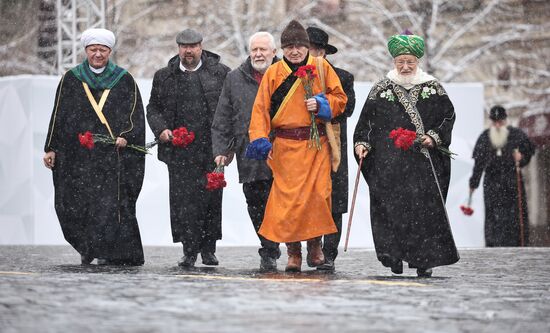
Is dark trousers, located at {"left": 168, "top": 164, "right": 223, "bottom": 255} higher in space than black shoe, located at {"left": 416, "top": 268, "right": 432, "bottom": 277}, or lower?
higher

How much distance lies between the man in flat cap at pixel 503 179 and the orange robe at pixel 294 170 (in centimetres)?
928

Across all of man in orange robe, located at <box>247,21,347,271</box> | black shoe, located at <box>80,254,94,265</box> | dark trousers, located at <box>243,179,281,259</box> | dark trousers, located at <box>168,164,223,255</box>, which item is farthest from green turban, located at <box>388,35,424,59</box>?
black shoe, located at <box>80,254,94,265</box>

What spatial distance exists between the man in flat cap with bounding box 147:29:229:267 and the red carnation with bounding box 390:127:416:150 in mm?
2445

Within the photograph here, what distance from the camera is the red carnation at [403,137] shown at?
36.4 feet

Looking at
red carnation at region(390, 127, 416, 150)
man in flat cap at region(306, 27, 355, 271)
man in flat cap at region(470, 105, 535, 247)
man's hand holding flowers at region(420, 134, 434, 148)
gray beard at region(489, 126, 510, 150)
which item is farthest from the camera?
man in flat cap at region(470, 105, 535, 247)

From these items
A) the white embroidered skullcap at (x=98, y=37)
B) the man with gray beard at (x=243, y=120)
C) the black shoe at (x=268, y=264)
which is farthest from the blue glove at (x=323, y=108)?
the white embroidered skullcap at (x=98, y=37)

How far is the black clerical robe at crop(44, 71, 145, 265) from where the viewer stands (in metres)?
13.0

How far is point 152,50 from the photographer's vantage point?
119 ft

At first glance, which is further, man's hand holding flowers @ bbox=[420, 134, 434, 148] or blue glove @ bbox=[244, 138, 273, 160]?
blue glove @ bbox=[244, 138, 273, 160]

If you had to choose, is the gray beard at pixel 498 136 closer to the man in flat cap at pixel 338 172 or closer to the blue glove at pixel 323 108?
the man in flat cap at pixel 338 172

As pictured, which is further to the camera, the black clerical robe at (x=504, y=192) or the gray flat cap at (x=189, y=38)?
the black clerical robe at (x=504, y=192)

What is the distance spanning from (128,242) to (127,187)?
0.45m

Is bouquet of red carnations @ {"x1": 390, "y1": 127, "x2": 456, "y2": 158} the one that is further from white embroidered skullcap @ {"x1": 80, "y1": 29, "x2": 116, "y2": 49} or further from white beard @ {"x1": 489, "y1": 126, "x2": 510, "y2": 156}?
white beard @ {"x1": 489, "y1": 126, "x2": 510, "y2": 156}

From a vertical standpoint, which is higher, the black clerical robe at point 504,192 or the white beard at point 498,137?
the white beard at point 498,137
